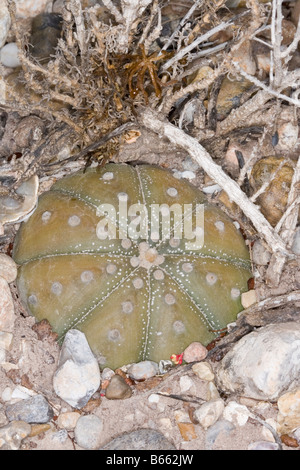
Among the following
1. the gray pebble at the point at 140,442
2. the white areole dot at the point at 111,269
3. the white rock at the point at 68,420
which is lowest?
the white rock at the point at 68,420

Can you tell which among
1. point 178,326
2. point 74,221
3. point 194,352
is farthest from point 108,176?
point 194,352

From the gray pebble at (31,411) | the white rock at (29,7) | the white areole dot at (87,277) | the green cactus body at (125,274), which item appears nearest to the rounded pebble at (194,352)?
the green cactus body at (125,274)

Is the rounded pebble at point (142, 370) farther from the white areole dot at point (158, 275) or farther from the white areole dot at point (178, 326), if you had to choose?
the white areole dot at point (158, 275)

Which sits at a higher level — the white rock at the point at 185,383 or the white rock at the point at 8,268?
the white rock at the point at 8,268

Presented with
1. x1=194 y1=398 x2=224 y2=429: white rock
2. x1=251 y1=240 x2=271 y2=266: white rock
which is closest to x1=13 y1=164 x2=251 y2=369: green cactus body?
x1=251 y1=240 x2=271 y2=266: white rock

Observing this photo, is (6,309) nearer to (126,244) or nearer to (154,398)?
(126,244)

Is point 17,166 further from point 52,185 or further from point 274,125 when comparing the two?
point 274,125
